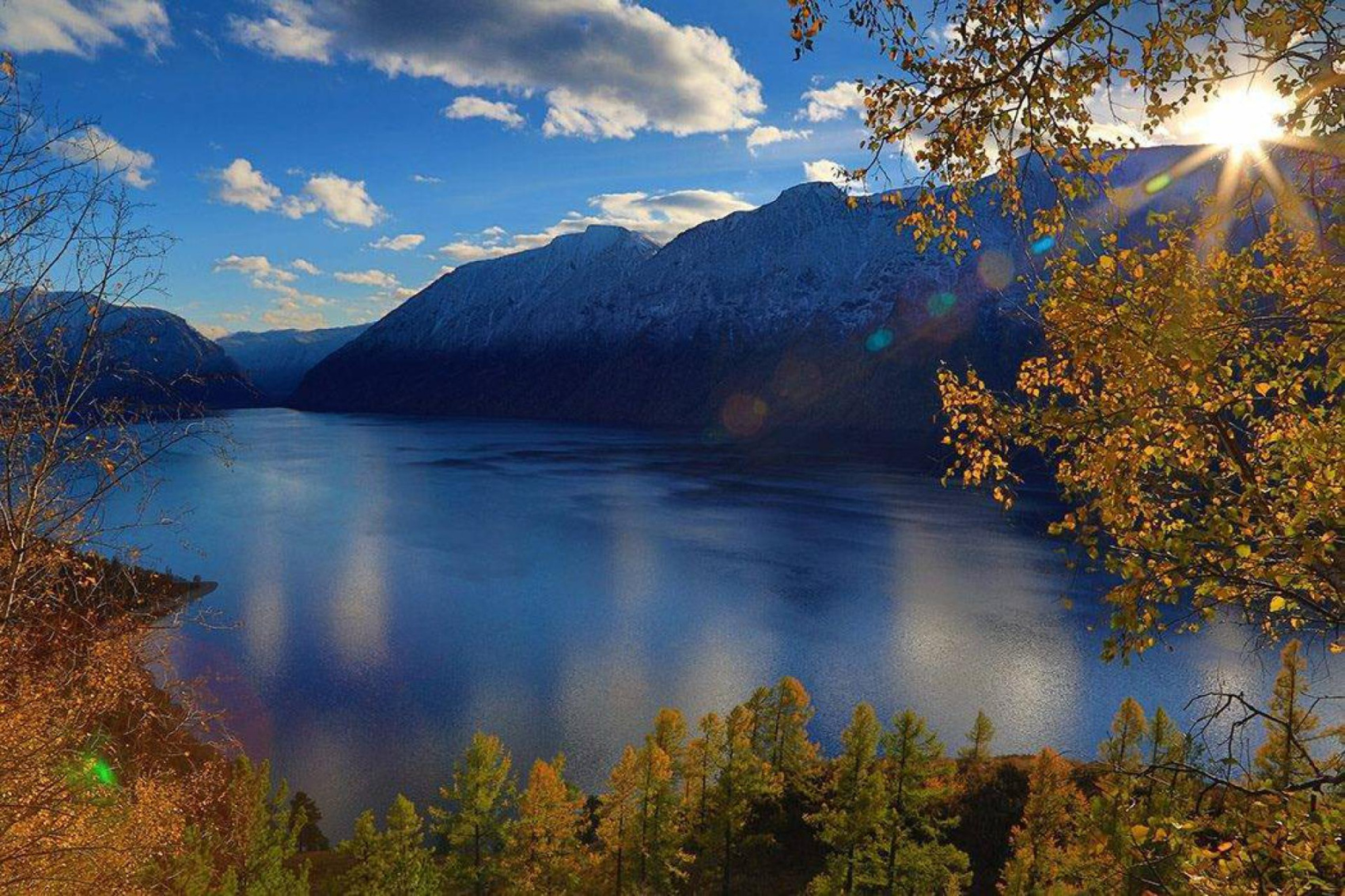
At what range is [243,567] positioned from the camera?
254 feet

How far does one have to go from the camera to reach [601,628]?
61875mm

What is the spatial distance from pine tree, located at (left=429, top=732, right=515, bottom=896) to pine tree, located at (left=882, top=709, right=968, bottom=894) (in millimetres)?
16633

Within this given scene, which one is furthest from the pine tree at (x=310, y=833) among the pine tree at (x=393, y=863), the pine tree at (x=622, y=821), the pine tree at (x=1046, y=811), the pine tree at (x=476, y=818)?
the pine tree at (x=1046, y=811)

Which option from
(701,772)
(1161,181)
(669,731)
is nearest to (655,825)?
(701,772)

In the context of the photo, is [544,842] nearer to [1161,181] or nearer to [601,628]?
[1161,181]

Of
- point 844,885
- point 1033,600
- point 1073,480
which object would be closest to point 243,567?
point 844,885

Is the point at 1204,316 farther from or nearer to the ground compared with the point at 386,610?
farther from the ground

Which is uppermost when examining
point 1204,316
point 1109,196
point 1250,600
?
point 1109,196

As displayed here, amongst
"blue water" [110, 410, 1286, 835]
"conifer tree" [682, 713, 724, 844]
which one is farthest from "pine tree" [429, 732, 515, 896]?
"conifer tree" [682, 713, 724, 844]

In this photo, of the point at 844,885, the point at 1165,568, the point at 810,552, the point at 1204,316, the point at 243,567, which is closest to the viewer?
the point at 1165,568

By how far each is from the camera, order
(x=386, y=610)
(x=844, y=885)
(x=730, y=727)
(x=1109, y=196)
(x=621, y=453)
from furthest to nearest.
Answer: (x=621, y=453) < (x=386, y=610) < (x=730, y=727) < (x=844, y=885) < (x=1109, y=196)

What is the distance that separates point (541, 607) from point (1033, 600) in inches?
1840

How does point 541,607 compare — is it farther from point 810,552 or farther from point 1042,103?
point 1042,103

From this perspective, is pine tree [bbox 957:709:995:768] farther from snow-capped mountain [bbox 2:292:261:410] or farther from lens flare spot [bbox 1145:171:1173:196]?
snow-capped mountain [bbox 2:292:261:410]
